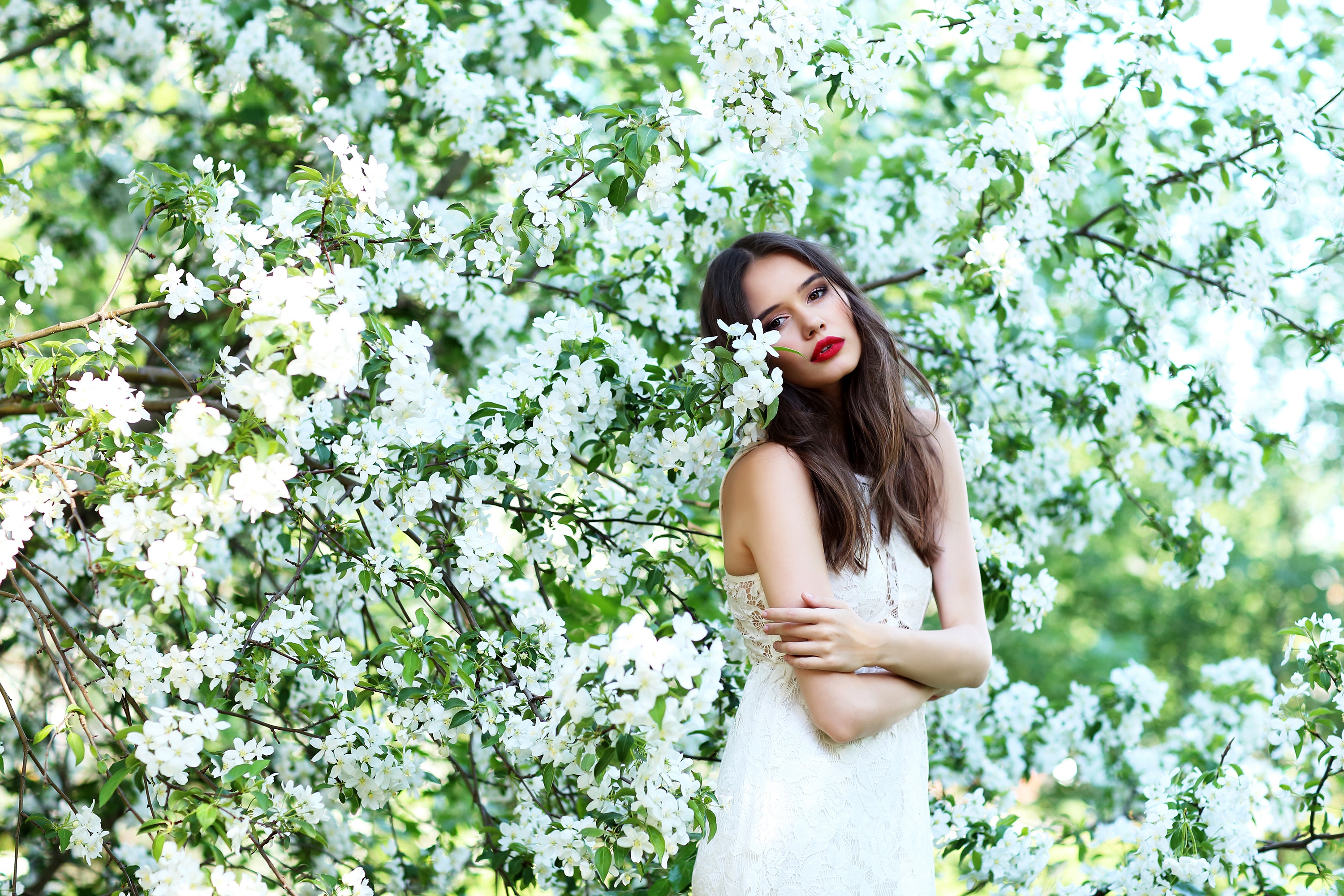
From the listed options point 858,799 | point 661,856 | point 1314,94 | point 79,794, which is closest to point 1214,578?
point 1314,94

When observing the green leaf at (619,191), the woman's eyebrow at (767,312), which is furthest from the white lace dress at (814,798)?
the green leaf at (619,191)

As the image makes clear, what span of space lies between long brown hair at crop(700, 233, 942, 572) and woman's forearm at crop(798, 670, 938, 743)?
0.25 metres

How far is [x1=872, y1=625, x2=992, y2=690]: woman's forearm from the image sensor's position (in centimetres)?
181

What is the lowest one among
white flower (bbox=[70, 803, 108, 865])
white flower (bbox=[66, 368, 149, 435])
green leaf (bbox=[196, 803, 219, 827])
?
green leaf (bbox=[196, 803, 219, 827])

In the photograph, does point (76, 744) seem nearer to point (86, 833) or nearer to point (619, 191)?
point (86, 833)

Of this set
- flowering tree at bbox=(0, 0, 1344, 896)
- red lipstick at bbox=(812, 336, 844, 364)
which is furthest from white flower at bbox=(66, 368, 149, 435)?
red lipstick at bbox=(812, 336, 844, 364)

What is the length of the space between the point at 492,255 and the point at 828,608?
3.09 feet

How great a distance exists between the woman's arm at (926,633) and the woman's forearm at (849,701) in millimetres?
21

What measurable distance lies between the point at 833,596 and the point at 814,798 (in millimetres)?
342

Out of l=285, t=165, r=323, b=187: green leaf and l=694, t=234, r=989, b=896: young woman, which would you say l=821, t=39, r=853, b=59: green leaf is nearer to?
l=694, t=234, r=989, b=896: young woman

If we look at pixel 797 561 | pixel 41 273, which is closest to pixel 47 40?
pixel 41 273

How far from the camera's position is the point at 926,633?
6.17ft

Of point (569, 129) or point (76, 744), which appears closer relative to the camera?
point (76, 744)

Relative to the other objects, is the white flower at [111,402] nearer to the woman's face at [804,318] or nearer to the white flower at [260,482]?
the white flower at [260,482]
